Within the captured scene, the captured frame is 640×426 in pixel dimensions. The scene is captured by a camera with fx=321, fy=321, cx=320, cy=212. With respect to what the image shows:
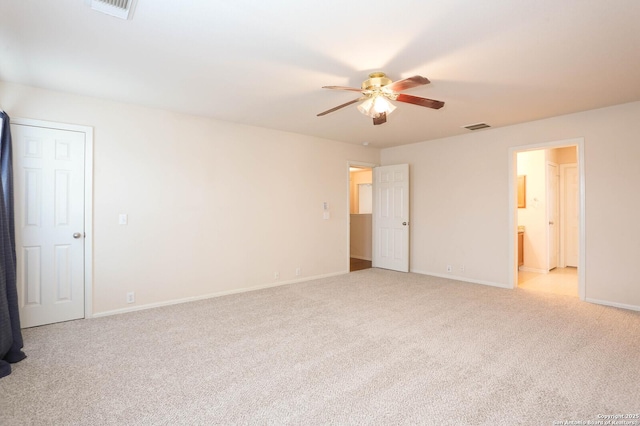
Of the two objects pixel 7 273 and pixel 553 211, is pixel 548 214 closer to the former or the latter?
pixel 553 211

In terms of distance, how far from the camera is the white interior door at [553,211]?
6.10 meters

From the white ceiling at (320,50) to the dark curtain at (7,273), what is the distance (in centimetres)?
79

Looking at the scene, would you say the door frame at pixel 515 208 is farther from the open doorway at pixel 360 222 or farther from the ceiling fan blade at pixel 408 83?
the ceiling fan blade at pixel 408 83

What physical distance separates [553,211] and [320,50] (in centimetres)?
608

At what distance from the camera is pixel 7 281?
268cm

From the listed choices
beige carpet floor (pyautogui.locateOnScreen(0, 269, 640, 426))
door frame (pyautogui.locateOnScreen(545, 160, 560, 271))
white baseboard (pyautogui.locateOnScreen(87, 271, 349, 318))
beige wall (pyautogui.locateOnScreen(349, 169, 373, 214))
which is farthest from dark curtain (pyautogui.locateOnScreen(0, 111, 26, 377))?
door frame (pyautogui.locateOnScreen(545, 160, 560, 271))

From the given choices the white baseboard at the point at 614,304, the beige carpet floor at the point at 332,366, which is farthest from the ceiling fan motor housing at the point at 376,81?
the white baseboard at the point at 614,304

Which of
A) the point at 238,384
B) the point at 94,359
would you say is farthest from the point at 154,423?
the point at 94,359

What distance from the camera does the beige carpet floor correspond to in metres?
1.92

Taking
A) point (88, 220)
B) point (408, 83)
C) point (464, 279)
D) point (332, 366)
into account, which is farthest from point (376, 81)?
point (464, 279)

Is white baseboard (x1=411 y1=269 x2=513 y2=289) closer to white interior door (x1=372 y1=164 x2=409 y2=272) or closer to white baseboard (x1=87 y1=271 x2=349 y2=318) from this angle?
white interior door (x1=372 y1=164 x2=409 y2=272)

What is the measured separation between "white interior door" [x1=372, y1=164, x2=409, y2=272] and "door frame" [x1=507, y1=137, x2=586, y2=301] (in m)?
1.68

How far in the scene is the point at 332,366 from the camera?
2.46 metres

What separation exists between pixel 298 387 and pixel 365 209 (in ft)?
21.8
